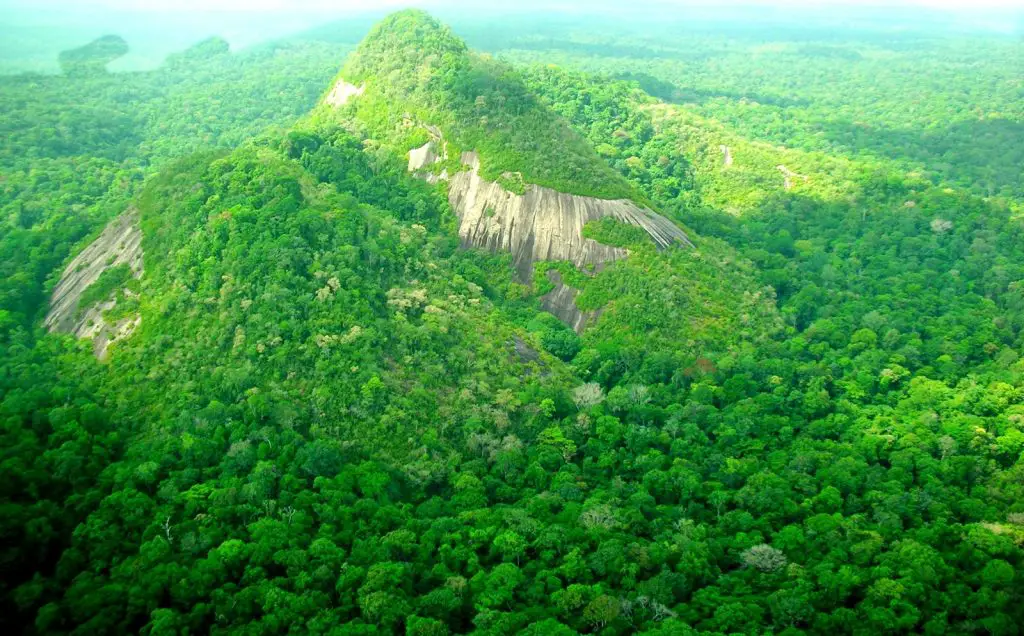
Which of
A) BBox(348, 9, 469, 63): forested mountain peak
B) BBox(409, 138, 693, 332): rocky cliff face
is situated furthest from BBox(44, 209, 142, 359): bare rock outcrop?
BBox(348, 9, 469, 63): forested mountain peak

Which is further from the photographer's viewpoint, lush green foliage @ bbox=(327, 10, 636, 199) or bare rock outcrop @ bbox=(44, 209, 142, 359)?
lush green foliage @ bbox=(327, 10, 636, 199)

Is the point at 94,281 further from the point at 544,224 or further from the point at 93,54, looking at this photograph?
the point at 93,54

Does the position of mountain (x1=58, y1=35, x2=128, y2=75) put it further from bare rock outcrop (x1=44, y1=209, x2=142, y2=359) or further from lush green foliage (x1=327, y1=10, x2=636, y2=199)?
bare rock outcrop (x1=44, y1=209, x2=142, y2=359)

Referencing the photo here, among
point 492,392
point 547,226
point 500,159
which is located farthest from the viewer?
point 500,159

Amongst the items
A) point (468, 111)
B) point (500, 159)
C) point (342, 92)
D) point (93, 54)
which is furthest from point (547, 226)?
point (93, 54)

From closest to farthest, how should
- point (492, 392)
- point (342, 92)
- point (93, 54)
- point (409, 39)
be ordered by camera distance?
point (492, 392) < point (409, 39) < point (342, 92) < point (93, 54)

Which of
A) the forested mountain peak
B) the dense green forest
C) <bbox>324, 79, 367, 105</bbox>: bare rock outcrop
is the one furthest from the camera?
<bbox>324, 79, 367, 105</bbox>: bare rock outcrop

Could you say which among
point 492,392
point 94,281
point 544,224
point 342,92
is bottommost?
point 492,392

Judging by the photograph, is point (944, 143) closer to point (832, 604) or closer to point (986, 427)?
point (986, 427)
